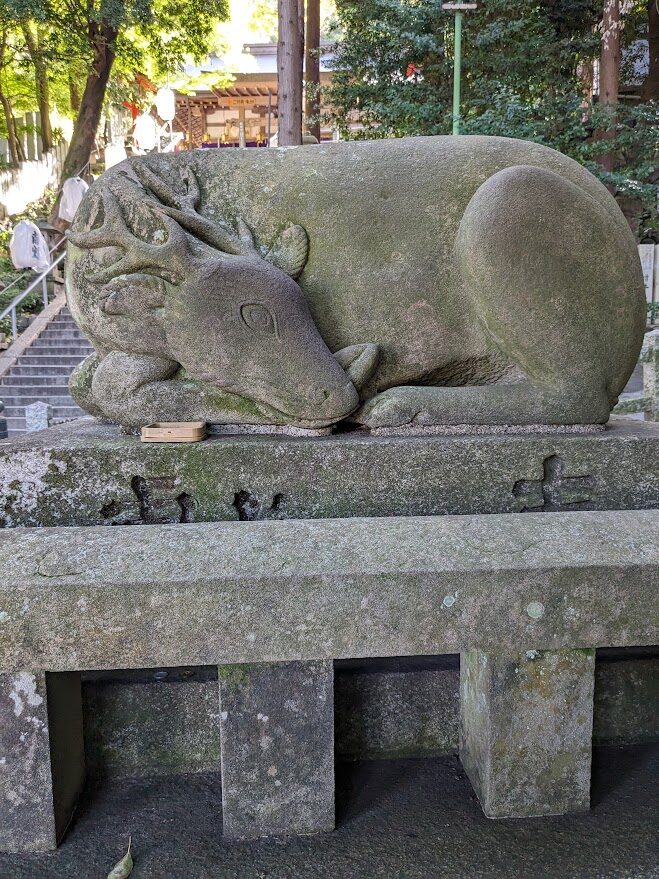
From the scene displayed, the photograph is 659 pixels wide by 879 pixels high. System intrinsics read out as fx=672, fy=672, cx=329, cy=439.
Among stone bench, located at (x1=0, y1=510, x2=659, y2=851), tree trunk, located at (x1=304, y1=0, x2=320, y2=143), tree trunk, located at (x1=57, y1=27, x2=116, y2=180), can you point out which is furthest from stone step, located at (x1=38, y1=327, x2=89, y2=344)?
stone bench, located at (x1=0, y1=510, x2=659, y2=851)

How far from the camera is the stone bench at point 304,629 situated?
156cm

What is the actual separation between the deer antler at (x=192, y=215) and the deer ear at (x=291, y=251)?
7 cm

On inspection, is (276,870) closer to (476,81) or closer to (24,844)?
(24,844)

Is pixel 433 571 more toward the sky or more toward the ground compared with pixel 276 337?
more toward the ground

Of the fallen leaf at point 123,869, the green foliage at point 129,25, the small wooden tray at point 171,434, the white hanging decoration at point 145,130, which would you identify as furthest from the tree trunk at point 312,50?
the fallen leaf at point 123,869

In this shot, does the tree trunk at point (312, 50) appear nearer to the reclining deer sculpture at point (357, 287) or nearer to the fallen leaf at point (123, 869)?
the reclining deer sculpture at point (357, 287)

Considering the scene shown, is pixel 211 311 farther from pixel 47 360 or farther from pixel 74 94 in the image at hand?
pixel 74 94

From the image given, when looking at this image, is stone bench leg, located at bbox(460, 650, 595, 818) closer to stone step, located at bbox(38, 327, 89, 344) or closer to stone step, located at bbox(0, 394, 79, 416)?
stone step, located at bbox(0, 394, 79, 416)

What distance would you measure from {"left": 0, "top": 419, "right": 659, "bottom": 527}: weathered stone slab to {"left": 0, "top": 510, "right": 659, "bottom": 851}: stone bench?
228 millimetres

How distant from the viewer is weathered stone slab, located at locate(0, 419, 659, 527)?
2.01 m

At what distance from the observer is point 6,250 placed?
49.8 ft

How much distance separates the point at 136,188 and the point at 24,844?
6.19ft

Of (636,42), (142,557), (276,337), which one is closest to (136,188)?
(276,337)

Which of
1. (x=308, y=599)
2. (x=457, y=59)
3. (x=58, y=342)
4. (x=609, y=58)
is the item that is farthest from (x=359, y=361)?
(x=58, y=342)
